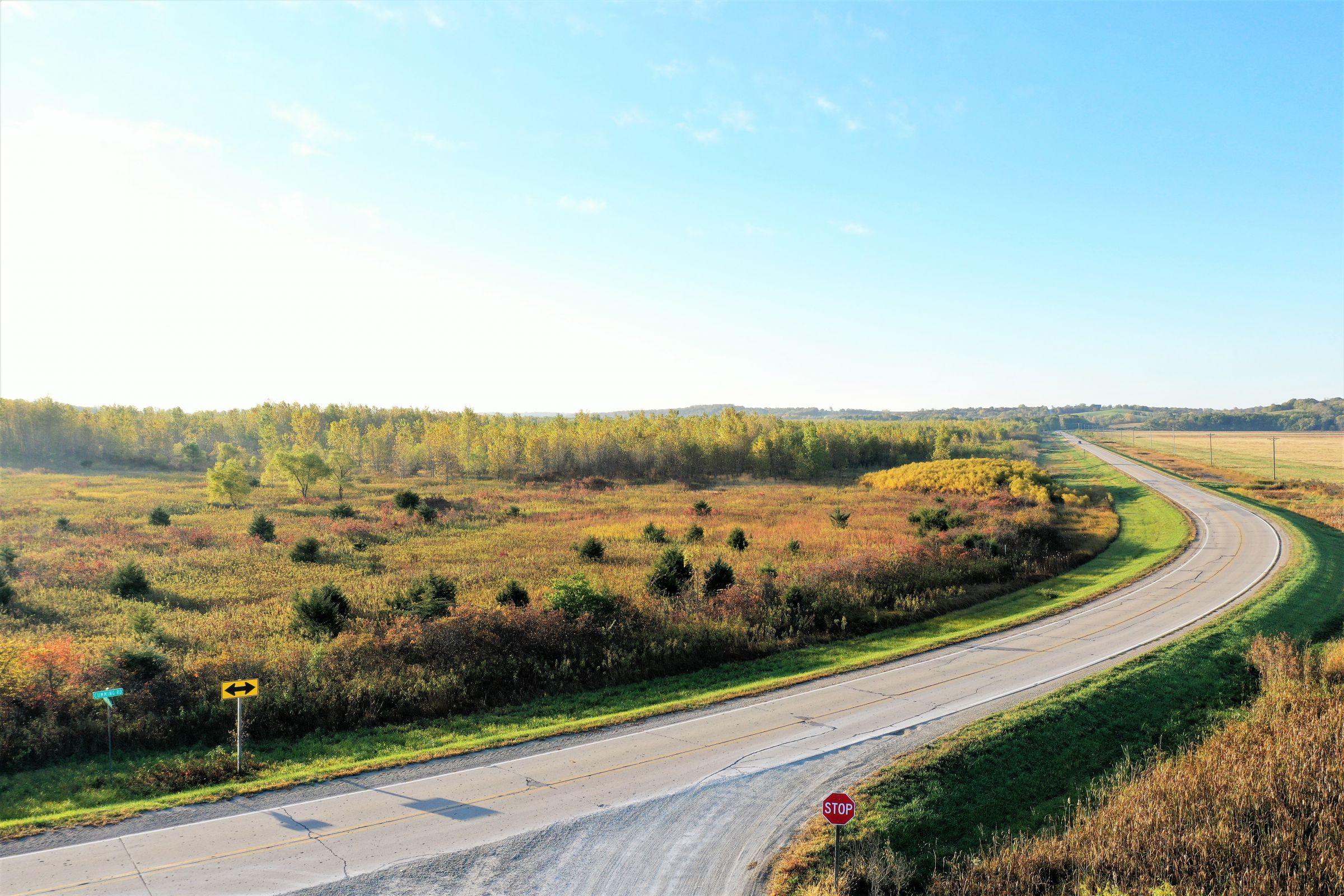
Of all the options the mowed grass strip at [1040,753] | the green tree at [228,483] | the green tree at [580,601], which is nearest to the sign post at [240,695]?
the green tree at [580,601]

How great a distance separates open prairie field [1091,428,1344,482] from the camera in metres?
94.8

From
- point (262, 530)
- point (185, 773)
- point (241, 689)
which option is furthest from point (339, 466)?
point (185, 773)

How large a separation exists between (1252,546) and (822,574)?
3059 cm

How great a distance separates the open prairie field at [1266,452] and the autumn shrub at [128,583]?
378 feet

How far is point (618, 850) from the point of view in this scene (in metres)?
11.1

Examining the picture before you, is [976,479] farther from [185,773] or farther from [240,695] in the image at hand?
[185,773]

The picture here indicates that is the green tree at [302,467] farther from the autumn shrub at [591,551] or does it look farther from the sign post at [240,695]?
the sign post at [240,695]

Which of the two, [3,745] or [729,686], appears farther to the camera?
[729,686]

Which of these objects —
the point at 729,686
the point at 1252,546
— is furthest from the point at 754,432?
the point at 729,686

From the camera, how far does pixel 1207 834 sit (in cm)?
1141

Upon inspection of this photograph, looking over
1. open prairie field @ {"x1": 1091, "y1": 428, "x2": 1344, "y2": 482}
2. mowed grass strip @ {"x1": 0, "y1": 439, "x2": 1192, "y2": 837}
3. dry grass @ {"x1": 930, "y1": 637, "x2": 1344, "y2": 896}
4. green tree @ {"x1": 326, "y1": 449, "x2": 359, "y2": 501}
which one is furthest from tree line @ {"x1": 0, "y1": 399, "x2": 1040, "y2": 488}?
dry grass @ {"x1": 930, "y1": 637, "x2": 1344, "y2": 896}

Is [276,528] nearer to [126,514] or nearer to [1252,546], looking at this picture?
[126,514]

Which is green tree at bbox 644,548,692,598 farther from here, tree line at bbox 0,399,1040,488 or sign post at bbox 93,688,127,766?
tree line at bbox 0,399,1040,488

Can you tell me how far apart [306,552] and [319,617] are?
46.9 ft
